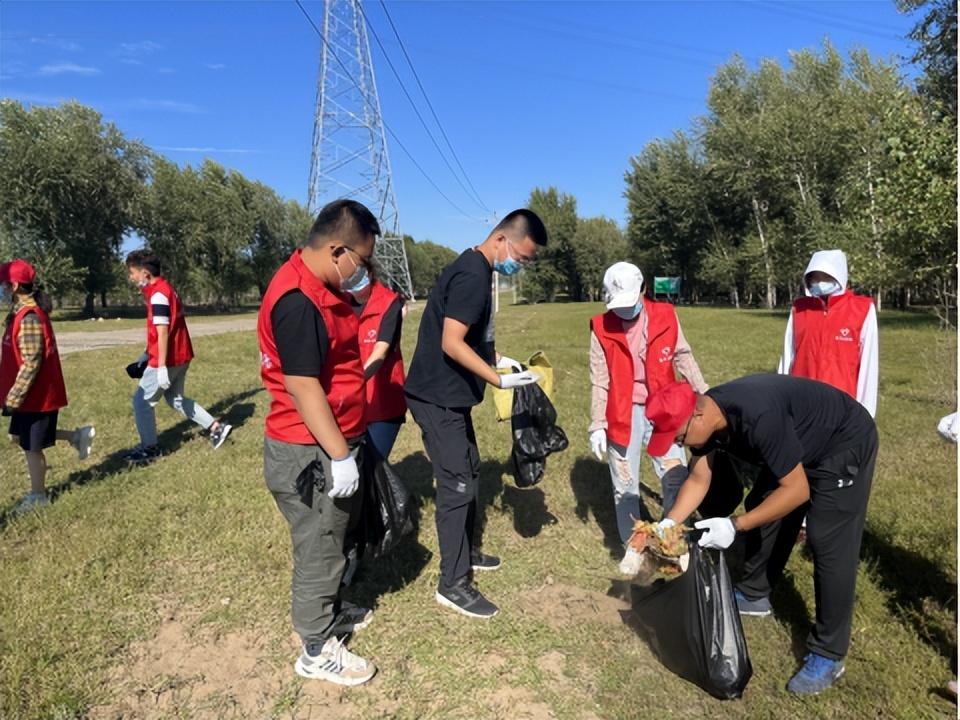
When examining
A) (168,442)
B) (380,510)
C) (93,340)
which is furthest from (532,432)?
(93,340)

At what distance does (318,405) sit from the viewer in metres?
2.45

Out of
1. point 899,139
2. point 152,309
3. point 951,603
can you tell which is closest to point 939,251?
point 899,139

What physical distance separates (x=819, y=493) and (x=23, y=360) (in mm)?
5130

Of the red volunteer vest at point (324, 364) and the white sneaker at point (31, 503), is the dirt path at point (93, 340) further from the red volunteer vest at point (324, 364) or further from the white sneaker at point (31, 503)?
the red volunteer vest at point (324, 364)

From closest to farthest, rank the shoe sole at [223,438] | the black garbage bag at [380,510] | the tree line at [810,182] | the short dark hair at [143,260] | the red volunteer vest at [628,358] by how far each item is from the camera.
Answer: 1. the black garbage bag at [380,510]
2. the red volunteer vest at [628,358]
3. the short dark hair at [143,260]
4. the shoe sole at [223,438]
5. the tree line at [810,182]

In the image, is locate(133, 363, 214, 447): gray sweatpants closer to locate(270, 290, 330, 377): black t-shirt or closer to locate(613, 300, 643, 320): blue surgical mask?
locate(270, 290, 330, 377): black t-shirt

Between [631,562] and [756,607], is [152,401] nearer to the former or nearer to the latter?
[631,562]

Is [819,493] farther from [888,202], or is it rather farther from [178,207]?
[178,207]

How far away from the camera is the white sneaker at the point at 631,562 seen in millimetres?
3021

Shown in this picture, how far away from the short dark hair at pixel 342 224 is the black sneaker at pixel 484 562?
231cm

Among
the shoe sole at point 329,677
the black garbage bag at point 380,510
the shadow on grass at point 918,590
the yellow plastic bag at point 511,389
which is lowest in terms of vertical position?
the shoe sole at point 329,677

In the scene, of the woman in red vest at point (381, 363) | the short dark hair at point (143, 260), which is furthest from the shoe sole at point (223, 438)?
the woman in red vest at point (381, 363)

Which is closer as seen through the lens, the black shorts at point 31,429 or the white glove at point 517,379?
the white glove at point 517,379

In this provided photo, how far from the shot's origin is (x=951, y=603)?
3434mm
